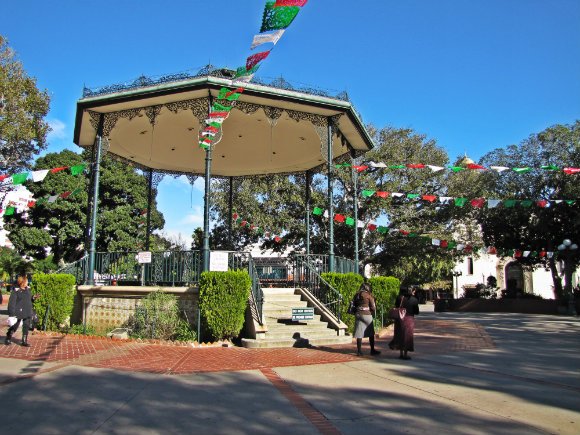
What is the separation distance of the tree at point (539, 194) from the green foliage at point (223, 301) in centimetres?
2259

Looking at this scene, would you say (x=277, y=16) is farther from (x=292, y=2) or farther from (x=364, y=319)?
(x=364, y=319)

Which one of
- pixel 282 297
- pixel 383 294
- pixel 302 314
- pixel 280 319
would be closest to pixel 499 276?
pixel 383 294

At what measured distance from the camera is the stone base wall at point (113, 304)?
37.1ft

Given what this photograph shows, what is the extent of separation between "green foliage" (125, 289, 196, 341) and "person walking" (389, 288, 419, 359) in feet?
15.0

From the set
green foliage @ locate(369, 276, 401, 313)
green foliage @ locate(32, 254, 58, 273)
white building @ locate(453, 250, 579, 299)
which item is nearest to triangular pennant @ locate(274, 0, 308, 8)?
green foliage @ locate(369, 276, 401, 313)

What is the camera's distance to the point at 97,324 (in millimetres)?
12234

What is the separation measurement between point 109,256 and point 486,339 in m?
10.5

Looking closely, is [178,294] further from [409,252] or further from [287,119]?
[409,252]

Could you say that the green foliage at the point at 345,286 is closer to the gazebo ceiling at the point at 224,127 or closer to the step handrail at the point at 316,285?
the step handrail at the point at 316,285

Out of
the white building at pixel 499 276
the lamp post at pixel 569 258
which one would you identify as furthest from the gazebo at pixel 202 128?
the white building at pixel 499 276

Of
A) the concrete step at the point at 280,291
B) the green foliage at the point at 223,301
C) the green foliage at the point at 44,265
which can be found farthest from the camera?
the green foliage at the point at 44,265

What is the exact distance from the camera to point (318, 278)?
12883mm

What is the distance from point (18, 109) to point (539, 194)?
92.6 feet

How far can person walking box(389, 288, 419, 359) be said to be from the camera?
9.11 metres
